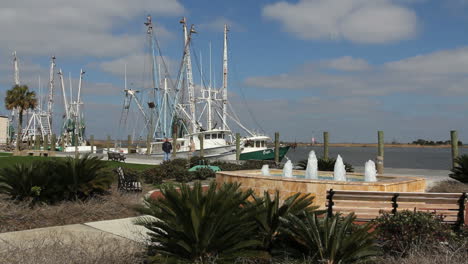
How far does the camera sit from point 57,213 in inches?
365

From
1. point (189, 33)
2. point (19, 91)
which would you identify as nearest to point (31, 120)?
point (19, 91)

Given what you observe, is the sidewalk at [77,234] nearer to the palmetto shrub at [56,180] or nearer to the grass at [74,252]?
the grass at [74,252]

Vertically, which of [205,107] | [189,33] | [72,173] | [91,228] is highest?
[189,33]

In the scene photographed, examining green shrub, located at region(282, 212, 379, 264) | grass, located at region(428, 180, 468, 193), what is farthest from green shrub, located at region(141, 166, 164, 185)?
green shrub, located at region(282, 212, 379, 264)

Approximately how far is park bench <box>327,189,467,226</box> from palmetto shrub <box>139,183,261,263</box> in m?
2.73

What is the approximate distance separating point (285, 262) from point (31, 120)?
107454 millimetres

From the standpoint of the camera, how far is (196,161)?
79.2 feet

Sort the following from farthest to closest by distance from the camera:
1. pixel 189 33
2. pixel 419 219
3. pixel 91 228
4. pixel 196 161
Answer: pixel 189 33, pixel 196 161, pixel 91 228, pixel 419 219

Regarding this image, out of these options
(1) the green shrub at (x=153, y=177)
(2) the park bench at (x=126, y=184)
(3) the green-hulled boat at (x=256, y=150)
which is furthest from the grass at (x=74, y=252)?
(3) the green-hulled boat at (x=256, y=150)

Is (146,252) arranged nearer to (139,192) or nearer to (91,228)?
(91,228)

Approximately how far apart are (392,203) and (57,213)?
6.83 meters

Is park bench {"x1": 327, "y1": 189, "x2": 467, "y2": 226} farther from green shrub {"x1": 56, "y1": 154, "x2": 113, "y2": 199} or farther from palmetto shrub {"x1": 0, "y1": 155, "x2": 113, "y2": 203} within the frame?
palmetto shrub {"x1": 0, "y1": 155, "x2": 113, "y2": 203}

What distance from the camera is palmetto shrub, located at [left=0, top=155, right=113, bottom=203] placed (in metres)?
10.1

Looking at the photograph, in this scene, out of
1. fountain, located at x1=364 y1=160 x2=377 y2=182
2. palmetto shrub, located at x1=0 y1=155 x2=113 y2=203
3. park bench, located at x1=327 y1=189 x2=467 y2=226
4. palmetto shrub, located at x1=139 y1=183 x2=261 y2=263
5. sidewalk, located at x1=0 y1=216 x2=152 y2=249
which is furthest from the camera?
fountain, located at x1=364 y1=160 x2=377 y2=182
